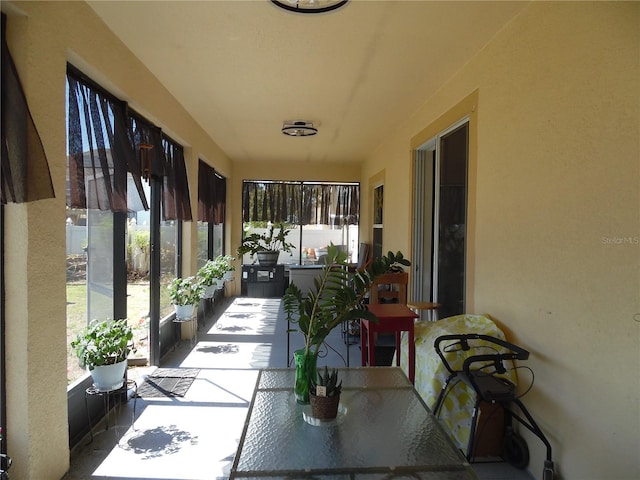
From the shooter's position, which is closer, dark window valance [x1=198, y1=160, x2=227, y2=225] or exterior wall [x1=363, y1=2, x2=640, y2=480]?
exterior wall [x1=363, y1=2, x2=640, y2=480]

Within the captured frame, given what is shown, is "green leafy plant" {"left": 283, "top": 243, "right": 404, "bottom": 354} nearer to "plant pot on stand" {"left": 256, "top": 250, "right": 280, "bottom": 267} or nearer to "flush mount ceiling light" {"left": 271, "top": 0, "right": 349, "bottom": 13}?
"flush mount ceiling light" {"left": 271, "top": 0, "right": 349, "bottom": 13}

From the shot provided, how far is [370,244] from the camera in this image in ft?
22.0

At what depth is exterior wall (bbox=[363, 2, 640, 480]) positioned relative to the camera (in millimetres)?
1569

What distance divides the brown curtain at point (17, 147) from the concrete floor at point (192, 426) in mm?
1596

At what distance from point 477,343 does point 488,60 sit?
189 cm

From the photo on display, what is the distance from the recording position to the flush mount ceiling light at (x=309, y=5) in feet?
6.86

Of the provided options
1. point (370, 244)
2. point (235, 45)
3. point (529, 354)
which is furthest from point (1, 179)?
point (370, 244)

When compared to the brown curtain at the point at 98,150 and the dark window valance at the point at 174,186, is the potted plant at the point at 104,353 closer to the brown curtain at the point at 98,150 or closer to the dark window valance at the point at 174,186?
the brown curtain at the point at 98,150

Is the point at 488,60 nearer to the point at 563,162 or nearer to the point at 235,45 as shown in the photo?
the point at 563,162

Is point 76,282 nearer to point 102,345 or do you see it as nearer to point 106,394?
point 102,345

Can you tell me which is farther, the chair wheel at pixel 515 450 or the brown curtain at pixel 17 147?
the chair wheel at pixel 515 450

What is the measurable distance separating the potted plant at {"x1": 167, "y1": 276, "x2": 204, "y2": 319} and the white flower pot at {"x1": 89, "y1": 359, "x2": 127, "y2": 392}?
1603 millimetres

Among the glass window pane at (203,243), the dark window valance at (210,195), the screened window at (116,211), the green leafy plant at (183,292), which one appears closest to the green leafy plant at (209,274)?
the green leafy plant at (183,292)

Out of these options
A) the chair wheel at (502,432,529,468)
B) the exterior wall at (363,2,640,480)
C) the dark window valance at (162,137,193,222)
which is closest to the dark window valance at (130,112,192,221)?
the dark window valance at (162,137,193,222)
